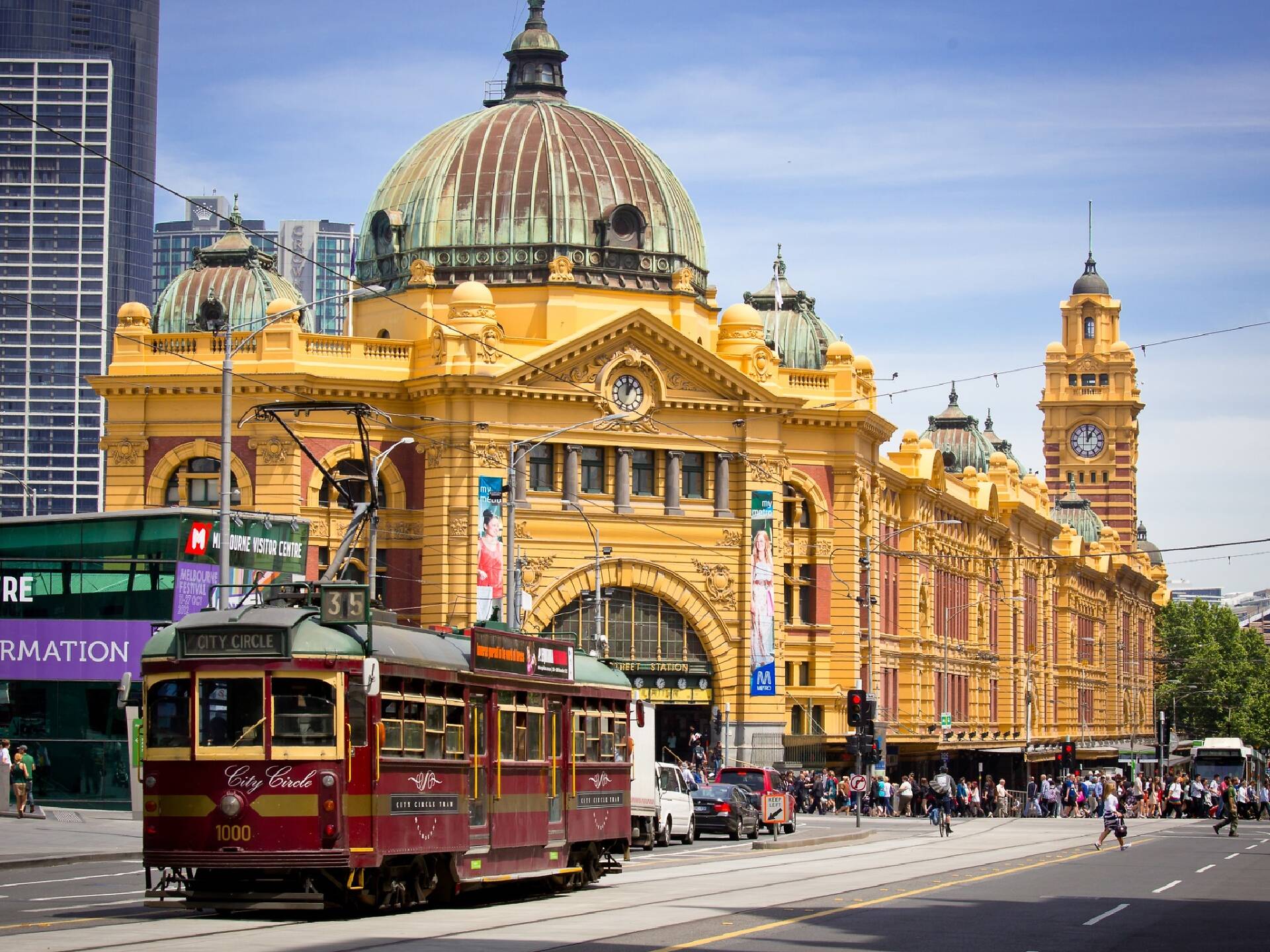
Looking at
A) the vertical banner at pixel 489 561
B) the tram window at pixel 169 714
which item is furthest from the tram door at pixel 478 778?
the vertical banner at pixel 489 561

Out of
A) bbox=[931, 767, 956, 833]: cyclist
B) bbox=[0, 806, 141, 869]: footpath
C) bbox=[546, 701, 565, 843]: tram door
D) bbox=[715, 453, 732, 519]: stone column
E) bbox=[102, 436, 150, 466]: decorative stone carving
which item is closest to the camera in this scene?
bbox=[546, 701, 565, 843]: tram door

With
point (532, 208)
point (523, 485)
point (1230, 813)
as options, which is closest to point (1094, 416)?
point (532, 208)

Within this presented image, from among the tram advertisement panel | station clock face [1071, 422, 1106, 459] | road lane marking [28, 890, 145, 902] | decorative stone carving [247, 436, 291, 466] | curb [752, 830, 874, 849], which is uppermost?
station clock face [1071, 422, 1106, 459]

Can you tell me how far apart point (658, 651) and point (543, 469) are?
7165mm

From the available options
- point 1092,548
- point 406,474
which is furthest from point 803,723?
point 1092,548

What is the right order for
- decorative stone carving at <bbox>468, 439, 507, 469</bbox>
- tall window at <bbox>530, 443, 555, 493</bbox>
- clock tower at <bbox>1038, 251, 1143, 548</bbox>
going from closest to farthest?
decorative stone carving at <bbox>468, 439, 507, 469</bbox> < tall window at <bbox>530, 443, 555, 493</bbox> < clock tower at <bbox>1038, 251, 1143, 548</bbox>

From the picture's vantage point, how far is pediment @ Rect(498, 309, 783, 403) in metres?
73.4

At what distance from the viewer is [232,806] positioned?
77.8ft

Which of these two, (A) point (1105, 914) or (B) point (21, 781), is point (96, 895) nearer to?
(A) point (1105, 914)

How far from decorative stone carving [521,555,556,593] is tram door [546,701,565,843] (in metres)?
42.2

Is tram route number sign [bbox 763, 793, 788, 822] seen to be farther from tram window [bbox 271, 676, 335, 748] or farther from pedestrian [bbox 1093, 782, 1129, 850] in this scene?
tram window [bbox 271, 676, 335, 748]

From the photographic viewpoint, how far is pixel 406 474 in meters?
74.2

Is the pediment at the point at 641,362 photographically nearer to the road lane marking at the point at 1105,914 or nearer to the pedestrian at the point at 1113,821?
the pedestrian at the point at 1113,821

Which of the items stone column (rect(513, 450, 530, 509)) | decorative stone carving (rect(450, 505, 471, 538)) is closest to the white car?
decorative stone carving (rect(450, 505, 471, 538))
